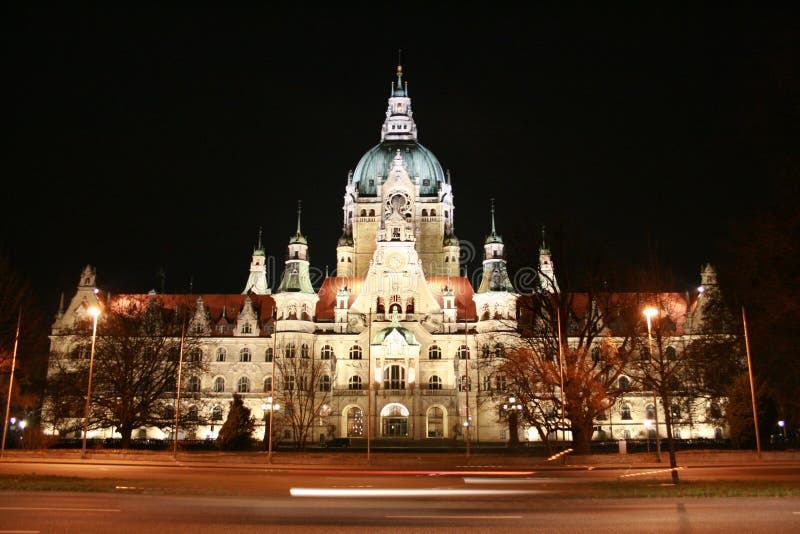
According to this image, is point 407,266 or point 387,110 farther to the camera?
point 387,110

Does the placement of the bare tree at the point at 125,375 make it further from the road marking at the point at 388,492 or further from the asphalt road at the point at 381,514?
the asphalt road at the point at 381,514

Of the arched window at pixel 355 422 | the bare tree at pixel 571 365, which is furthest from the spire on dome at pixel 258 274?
the bare tree at pixel 571 365

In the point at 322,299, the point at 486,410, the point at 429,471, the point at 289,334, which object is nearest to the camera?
the point at 429,471

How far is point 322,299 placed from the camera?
291ft

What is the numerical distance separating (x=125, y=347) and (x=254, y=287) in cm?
4773

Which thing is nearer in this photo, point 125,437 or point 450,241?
point 125,437

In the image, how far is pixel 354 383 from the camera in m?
79.4

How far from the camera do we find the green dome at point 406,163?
103 metres

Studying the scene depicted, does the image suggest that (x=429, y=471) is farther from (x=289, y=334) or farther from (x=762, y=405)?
(x=289, y=334)

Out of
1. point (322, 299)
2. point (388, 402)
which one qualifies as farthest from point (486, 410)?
point (322, 299)

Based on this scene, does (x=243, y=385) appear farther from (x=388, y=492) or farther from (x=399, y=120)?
(x=388, y=492)

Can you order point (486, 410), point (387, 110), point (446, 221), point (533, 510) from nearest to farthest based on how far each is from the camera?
point (533, 510)
point (486, 410)
point (446, 221)
point (387, 110)

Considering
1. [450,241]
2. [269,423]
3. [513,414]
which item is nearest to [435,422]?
[513,414]

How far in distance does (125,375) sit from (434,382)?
3368cm
